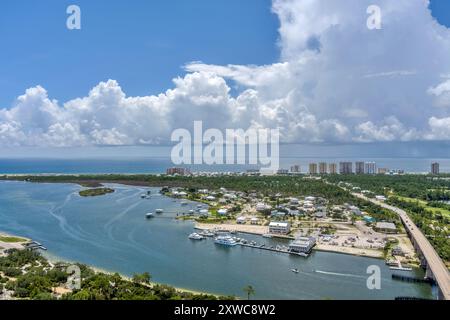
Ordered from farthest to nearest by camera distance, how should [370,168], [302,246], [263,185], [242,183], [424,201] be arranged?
[370,168] < [242,183] < [263,185] < [424,201] < [302,246]

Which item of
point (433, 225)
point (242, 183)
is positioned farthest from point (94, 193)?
point (433, 225)

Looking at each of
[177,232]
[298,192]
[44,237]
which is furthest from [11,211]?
[298,192]

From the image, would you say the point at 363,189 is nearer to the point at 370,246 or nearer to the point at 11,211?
the point at 370,246

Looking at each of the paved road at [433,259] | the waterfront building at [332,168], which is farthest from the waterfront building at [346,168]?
the paved road at [433,259]

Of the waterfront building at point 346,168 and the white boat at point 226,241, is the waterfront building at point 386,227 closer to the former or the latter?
the white boat at point 226,241

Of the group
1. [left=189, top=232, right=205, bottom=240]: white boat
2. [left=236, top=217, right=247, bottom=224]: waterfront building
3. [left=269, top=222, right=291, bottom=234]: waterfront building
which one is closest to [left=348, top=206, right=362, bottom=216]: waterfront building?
[left=269, top=222, right=291, bottom=234]: waterfront building

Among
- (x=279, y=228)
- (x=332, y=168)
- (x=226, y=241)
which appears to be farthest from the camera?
(x=332, y=168)

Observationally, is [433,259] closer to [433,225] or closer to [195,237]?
[433,225]
